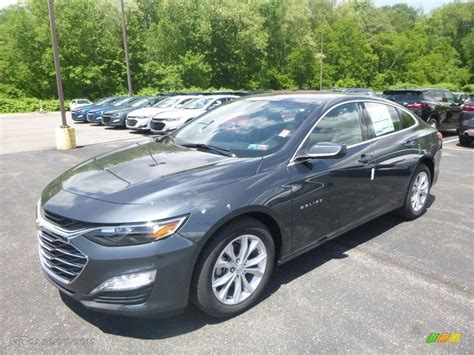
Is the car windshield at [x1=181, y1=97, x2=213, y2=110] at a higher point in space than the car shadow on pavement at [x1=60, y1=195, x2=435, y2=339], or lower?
higher

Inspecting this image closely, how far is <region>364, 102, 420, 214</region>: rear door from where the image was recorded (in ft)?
13.6

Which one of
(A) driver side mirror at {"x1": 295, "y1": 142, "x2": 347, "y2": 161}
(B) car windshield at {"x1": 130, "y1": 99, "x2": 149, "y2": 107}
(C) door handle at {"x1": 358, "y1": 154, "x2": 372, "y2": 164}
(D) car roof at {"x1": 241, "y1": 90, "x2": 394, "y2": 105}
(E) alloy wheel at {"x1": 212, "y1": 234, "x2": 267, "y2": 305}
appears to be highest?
(D) car roof at {"x1": 241, "y1": 90, "x2": 394, "y2": 105}

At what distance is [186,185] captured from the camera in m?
2.74

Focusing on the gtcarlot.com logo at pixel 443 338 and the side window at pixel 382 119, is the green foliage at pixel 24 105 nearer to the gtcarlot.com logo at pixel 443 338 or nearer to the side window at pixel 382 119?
the side window at pixel 382 119

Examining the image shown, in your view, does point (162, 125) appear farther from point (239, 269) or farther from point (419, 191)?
point (239, 269)

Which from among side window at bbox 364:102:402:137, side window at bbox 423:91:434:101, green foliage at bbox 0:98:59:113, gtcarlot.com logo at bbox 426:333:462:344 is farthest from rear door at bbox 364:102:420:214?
green foliage at bbox 0:98:59:113

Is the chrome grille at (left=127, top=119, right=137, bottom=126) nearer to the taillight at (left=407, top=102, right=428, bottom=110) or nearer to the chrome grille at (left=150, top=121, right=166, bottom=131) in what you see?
the chrome grille at (left=150, top=121, right=166, bottom=131)

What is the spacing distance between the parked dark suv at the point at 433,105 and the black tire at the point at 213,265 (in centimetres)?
1207

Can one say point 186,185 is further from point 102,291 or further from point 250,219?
point 102,291

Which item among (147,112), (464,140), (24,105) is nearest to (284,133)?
(464,140)

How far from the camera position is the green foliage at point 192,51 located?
4197 centimetres

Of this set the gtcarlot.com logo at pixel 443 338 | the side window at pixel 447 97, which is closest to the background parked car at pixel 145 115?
the side window at pixel 447 97

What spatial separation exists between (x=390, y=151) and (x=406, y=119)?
81 cm

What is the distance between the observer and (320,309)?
3.05m
